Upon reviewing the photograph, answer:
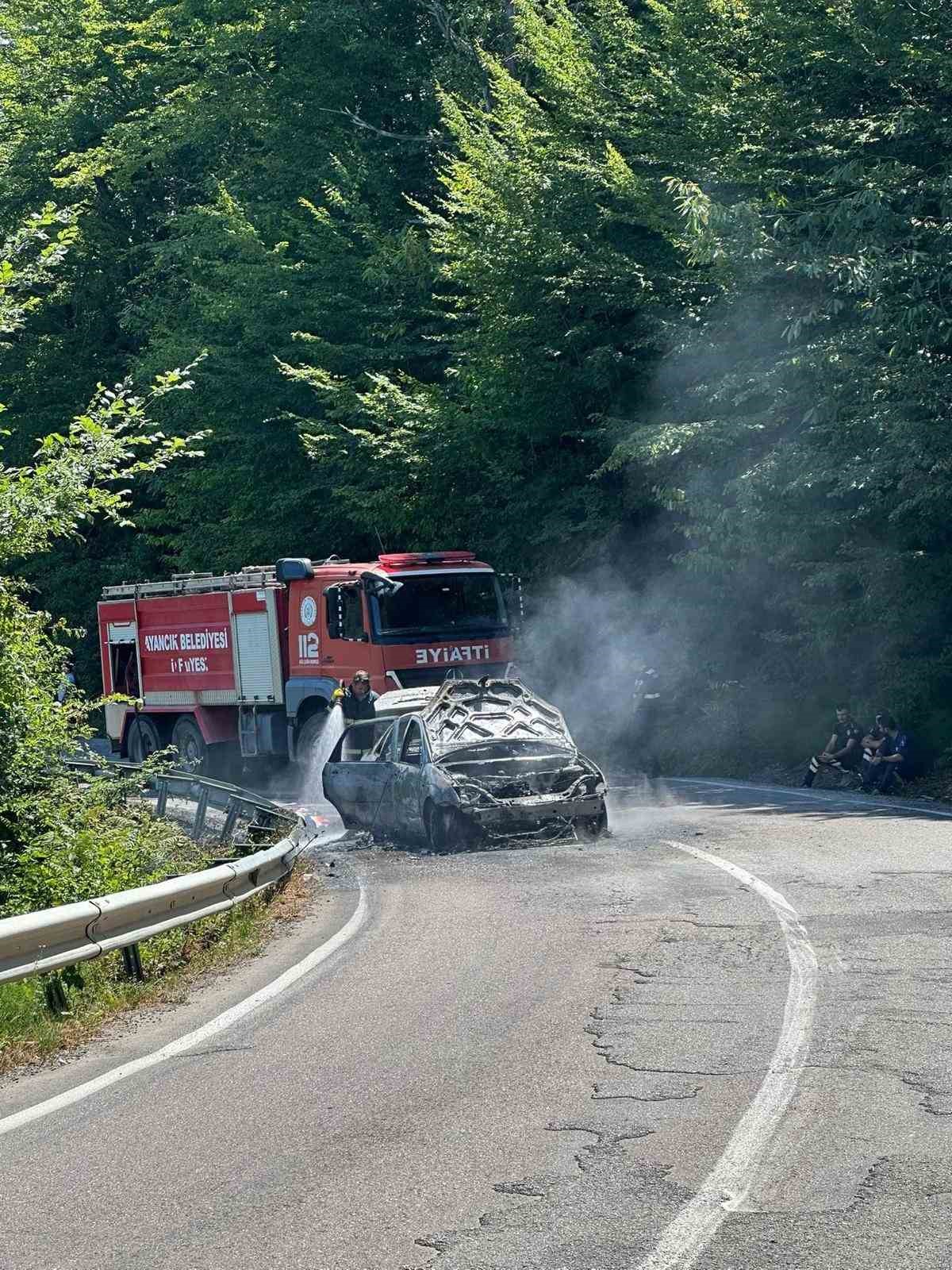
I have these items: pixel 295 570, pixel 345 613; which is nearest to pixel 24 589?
pixel 345 613

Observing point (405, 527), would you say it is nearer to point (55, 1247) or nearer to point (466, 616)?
point (466, 616)

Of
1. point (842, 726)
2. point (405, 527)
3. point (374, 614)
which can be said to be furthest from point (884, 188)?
point (405, 527)

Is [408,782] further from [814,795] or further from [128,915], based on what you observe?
[128,915]

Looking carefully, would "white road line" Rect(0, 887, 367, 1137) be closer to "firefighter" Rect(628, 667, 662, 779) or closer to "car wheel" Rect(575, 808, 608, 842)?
"car wheel" Rect(575, 808, 608, 842)

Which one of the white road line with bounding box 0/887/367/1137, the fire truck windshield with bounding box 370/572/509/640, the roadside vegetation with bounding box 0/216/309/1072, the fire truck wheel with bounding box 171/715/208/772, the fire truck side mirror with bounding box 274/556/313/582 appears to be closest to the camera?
the white road line with bounding box 0/887/367/1137

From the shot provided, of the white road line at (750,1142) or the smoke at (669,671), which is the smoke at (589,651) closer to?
the smoke at (669,671)

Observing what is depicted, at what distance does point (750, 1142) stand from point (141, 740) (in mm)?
24365

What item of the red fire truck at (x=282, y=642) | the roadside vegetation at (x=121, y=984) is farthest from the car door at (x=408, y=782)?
the red fire truck at (x=282, y=642)

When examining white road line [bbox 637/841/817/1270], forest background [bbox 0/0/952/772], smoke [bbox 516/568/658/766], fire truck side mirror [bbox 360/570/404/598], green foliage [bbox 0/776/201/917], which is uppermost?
forest background [bbox 0/0/952/772]

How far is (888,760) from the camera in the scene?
20.4 m

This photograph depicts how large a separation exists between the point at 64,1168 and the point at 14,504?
601 centimetres

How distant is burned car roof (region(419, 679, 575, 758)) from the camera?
1641 cm

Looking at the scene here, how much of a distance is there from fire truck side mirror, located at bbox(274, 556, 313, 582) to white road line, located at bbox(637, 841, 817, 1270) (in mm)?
14760

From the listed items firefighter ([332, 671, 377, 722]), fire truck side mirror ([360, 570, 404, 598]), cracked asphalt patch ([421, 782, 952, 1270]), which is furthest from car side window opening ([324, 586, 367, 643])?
cracked asphalt patch ([421, 782, 952, 1270])
